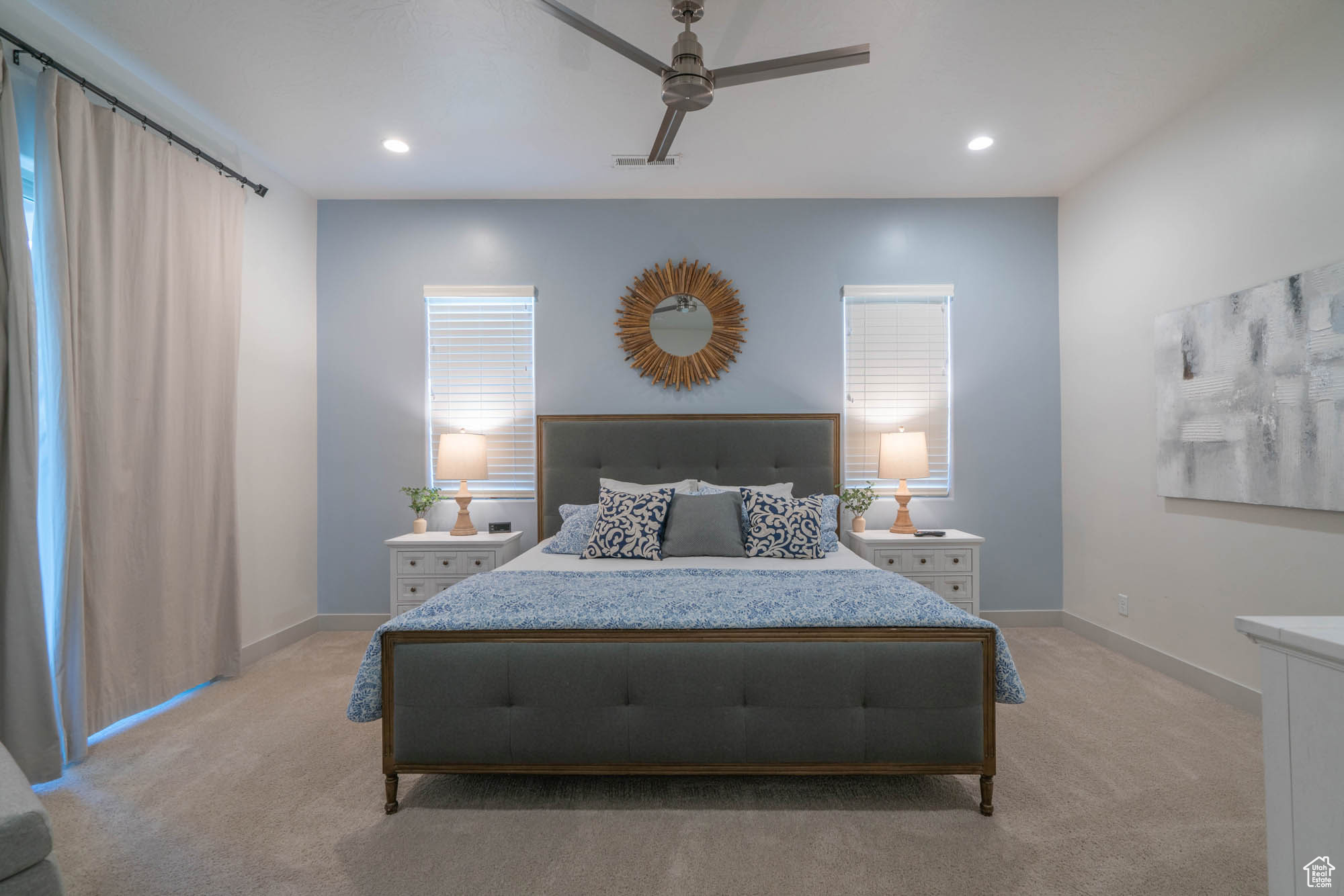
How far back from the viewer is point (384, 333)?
167 inches

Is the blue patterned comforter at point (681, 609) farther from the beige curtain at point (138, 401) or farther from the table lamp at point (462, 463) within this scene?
the table lamp at point (462, 463)

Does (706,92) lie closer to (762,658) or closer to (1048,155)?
(762,658)

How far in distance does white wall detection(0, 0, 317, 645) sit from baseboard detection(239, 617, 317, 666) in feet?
0.11

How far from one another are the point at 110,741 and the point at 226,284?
2145 millimetres

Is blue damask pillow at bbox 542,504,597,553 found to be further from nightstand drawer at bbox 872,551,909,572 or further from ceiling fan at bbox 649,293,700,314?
nightstand drawer at bbox 872,551,909,572

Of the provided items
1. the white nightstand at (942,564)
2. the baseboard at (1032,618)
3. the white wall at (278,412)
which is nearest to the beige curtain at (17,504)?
the white wall at (278,412)

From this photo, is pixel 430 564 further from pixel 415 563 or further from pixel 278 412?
pixel 278 412

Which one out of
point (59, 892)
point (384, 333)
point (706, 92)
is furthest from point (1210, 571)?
point (384, 333)

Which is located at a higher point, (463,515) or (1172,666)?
(463,515)

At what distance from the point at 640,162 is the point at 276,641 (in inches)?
137

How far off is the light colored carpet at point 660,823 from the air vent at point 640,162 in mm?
3093

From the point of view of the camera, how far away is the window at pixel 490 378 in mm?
4262

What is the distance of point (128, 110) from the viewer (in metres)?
2.74

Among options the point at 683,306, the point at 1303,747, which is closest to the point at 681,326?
the point at 683,306
